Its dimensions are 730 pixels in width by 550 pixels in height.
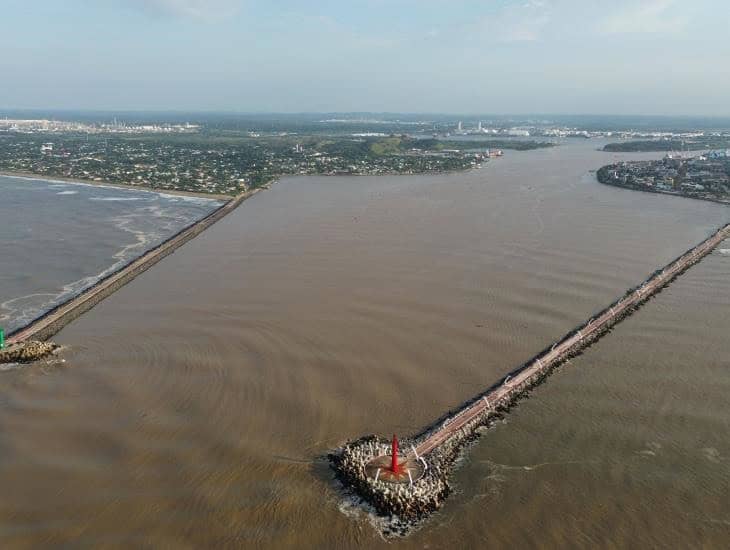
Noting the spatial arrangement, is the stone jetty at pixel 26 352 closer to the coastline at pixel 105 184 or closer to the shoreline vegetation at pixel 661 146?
the coastline at pixel 105 184

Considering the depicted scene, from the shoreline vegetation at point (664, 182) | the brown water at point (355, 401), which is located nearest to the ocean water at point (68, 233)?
the brown water at point (355, 401)

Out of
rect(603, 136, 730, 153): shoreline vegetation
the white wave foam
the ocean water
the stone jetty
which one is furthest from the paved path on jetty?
rect(603, 136, 730, 153): shoreline vegetation

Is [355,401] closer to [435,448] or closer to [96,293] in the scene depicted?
[435,448]

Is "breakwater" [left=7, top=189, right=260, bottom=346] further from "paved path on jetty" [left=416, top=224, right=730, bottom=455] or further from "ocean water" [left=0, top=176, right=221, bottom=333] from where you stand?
"paved path on jetty" [left=416, top=224, right=730, bottom=455]

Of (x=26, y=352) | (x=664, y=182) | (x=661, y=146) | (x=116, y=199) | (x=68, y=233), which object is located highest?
(x=661, y=146)

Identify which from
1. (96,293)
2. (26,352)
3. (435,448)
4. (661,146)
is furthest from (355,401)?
(661,146)
